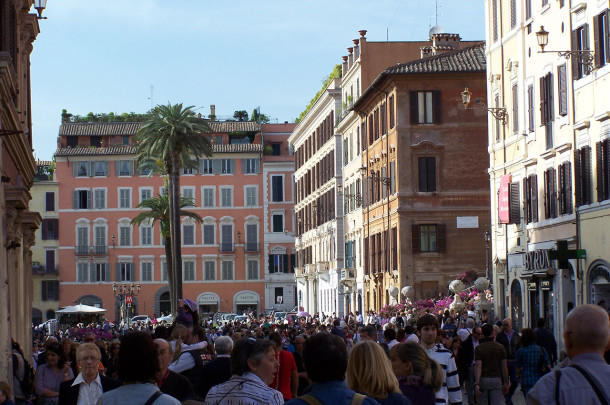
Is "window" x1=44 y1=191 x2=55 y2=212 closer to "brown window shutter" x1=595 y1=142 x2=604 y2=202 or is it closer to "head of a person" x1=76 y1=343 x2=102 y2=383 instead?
"brown window shutter" x1=595 y1=142 x2=604 y2=202

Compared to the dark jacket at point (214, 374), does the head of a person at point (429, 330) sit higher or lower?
higher

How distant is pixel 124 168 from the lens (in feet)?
344

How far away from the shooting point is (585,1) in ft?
104

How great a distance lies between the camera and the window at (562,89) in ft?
110

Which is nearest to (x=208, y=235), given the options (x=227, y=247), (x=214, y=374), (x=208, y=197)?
(x=227, y=247)

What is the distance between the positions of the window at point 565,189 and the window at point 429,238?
19.3 metres

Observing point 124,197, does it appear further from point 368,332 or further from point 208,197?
point 368,332

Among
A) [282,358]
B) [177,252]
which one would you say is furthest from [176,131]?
[282,358]

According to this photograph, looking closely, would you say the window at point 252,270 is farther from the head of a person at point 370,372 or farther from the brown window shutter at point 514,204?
the head of a person at point 370,372

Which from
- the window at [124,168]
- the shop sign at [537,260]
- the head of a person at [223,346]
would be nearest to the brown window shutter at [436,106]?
the shop sign at [537,260]

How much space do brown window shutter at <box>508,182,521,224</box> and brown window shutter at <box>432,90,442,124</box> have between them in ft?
48.8

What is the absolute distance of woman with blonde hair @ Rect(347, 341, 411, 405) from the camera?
7.10 meters

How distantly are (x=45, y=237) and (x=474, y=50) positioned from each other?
5835 centimetres

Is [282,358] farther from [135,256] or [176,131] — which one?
[135,256]
